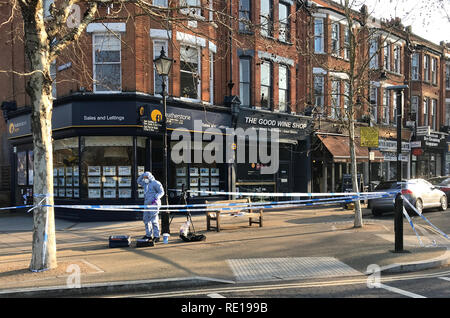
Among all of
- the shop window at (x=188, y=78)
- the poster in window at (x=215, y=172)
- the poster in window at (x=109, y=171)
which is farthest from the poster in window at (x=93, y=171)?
the poster in window at (x=215, y=172)

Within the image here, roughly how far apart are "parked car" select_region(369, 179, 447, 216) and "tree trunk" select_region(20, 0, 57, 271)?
12212 millimetres

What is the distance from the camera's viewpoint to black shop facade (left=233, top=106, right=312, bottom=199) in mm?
18688

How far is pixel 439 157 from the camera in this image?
108 feet

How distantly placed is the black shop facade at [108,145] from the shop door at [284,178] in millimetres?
6019

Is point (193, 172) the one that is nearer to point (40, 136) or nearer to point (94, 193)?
point (94, 193)

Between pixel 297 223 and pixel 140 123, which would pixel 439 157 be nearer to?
pixel 297 223

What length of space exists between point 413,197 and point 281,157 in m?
7.11

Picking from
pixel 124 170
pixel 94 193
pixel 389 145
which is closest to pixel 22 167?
pixel 94 193

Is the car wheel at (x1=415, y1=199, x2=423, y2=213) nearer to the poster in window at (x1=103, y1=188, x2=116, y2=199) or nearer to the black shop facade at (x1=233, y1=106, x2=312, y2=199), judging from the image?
the black shop facade at (x1=233, y1=106, x2=312, y2=199)

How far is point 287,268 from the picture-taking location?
23.9ft

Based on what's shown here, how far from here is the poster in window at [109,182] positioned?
48.7ft

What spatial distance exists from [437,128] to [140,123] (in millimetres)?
26970

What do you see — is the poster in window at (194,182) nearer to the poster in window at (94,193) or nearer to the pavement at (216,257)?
the poster in window at (94,193)
